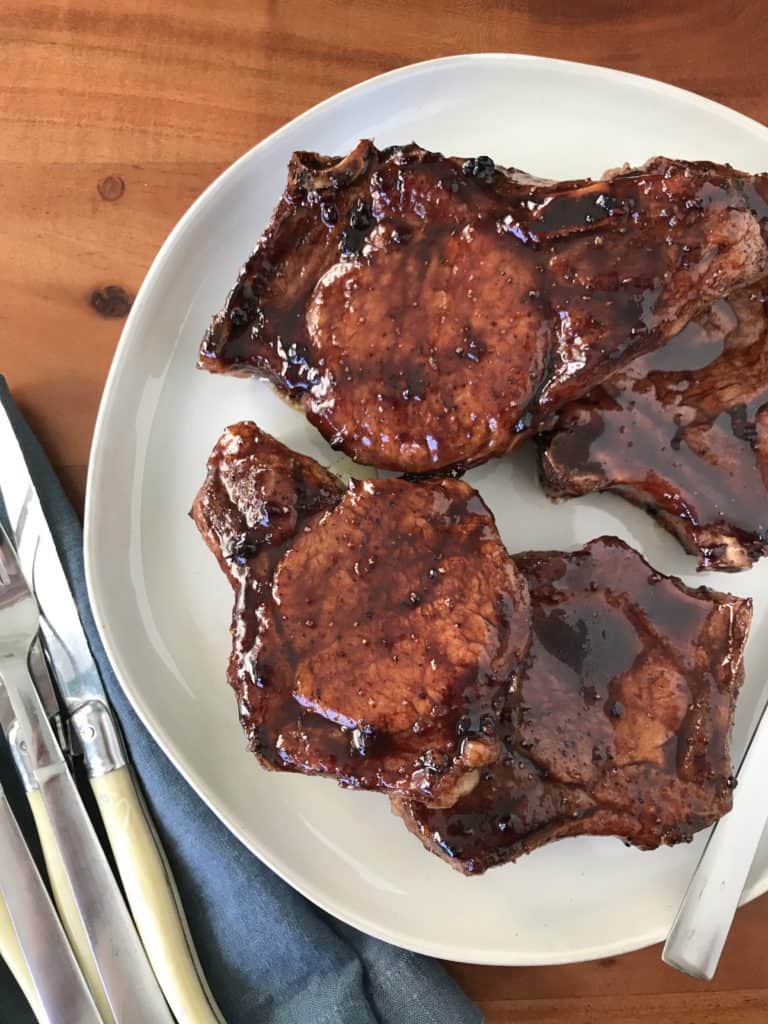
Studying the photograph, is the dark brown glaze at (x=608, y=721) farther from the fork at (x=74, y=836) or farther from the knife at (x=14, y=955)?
the knife at (x=14, y=955)

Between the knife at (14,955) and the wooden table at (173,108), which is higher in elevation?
the wooden table at (173,108)

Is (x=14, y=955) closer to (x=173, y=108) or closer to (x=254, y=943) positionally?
(x=254, y=943)

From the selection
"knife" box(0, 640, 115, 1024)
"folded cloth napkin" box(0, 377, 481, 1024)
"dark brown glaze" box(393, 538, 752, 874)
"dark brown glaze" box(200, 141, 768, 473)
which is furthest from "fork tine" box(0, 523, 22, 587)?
"dark brown glaze" box(393, 538, 752, 874)

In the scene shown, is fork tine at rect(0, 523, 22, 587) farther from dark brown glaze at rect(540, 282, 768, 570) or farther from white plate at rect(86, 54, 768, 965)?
dark brown glaze at rect(540, 282, 768, 570)

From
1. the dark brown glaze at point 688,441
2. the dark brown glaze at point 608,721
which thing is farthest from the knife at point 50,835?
the dark brown glaze at point 688,441

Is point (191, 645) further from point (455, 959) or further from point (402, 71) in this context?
point (402, 71)

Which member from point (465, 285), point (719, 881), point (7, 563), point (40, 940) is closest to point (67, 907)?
point (40, 940)

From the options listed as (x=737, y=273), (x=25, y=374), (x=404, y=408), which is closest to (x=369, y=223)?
(x=404, y=408)
